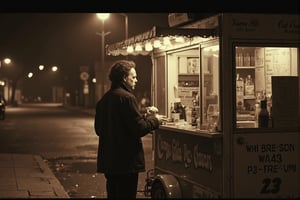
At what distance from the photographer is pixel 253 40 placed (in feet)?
20.0

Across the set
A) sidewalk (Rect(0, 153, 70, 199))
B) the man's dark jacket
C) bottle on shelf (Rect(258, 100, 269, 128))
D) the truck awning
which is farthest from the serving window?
sidewalk (Rect(0, 153, 70, 199))

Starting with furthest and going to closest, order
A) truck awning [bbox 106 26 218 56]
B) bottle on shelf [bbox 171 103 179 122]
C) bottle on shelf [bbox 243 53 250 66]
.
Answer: bottle on shelf [bbox 171 103 179 122] → bottle on shelf [bbox 243 53 250 66] → truck awning [bbox 106 26 218 56]

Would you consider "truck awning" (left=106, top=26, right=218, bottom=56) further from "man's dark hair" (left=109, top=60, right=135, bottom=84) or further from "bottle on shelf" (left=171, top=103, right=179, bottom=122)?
"bottle on shelf" (left=171, top=103, right=179, bottom=122)

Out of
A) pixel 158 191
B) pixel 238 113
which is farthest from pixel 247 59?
pixel 158 191

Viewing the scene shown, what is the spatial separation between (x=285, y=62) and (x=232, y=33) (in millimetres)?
992

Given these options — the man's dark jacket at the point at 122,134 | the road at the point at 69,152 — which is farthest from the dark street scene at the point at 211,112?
the road at the point at 69,152

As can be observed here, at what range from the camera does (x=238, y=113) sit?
6438 mm

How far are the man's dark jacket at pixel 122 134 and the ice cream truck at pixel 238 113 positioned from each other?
0.97m

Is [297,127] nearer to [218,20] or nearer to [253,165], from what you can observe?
[253,165]

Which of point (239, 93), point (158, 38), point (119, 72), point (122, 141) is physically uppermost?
point (158, 38)

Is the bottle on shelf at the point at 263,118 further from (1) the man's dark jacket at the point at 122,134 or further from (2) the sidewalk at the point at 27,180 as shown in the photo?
(2) the sidewalk at the point at 27,180

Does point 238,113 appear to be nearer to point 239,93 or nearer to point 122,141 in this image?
point 239,93

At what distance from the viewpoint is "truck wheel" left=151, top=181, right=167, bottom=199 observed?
703cm

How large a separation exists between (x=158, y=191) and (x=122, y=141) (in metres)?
1.96
